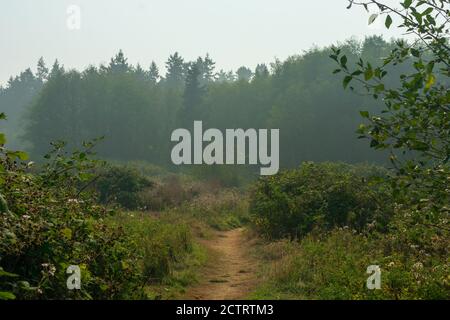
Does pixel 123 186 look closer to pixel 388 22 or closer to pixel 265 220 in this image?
pixel 265 220

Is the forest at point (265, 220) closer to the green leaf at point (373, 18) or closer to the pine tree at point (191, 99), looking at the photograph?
the green leaf at point (373, 18)

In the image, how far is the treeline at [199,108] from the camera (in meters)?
61.0

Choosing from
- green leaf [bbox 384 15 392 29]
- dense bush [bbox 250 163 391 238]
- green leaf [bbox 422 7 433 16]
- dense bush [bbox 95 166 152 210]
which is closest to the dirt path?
dense bush [bbox 250 163 391 238]

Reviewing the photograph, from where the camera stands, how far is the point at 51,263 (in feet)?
19.6

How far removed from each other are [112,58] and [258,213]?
326 ft

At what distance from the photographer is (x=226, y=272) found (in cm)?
1205

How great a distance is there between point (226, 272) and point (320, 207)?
4818mm

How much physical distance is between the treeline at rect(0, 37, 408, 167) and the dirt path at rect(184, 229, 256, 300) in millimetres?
44661

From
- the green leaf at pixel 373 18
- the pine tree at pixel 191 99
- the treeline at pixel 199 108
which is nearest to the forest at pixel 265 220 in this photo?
the green leaf at pixel 373 18

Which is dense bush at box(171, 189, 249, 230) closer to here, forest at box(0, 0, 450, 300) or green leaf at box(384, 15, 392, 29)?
forest at box(0, 0, 450, 300)

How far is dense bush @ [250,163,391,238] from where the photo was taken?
47.4ft

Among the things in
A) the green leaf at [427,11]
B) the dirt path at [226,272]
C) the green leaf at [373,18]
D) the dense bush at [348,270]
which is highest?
the green leaf at [427,11]

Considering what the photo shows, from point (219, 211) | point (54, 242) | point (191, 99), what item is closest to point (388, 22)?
point (54, 242)

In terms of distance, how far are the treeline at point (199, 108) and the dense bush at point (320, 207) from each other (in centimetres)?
4321
